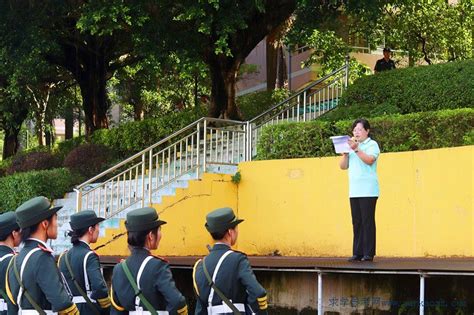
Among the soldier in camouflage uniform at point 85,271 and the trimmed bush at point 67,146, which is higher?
the trimmed bush at point 67,146

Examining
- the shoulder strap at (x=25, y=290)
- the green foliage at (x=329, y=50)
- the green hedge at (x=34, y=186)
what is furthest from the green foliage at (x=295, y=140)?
the green foliage at (x=329, y=50)

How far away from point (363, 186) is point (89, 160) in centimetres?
967

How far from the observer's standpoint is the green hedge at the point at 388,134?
1102 cm

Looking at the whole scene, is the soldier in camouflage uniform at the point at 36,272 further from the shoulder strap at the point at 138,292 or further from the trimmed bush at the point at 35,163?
the trimmed bush at the point at 35,163

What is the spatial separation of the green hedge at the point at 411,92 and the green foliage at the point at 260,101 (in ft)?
18.3

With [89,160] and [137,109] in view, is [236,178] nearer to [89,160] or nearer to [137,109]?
[89,160]

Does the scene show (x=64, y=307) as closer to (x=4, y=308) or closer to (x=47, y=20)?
(x=4, y=308)

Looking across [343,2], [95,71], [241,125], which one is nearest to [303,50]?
[95,71]

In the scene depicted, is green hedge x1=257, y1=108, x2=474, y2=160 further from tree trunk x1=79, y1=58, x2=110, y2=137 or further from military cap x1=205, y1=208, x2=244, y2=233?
tree trunk x1=79, y1=58, x2=110, y2=137

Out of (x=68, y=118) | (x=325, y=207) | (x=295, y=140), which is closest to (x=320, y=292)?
(x=325, y=207)

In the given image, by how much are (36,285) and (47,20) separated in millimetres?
12400

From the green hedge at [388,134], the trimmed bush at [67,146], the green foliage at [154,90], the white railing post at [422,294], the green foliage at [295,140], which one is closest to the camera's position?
the white railing post at [422,294]

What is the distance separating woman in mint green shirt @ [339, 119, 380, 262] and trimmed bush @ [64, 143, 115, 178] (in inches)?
353

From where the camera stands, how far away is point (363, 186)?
871 centimetres
